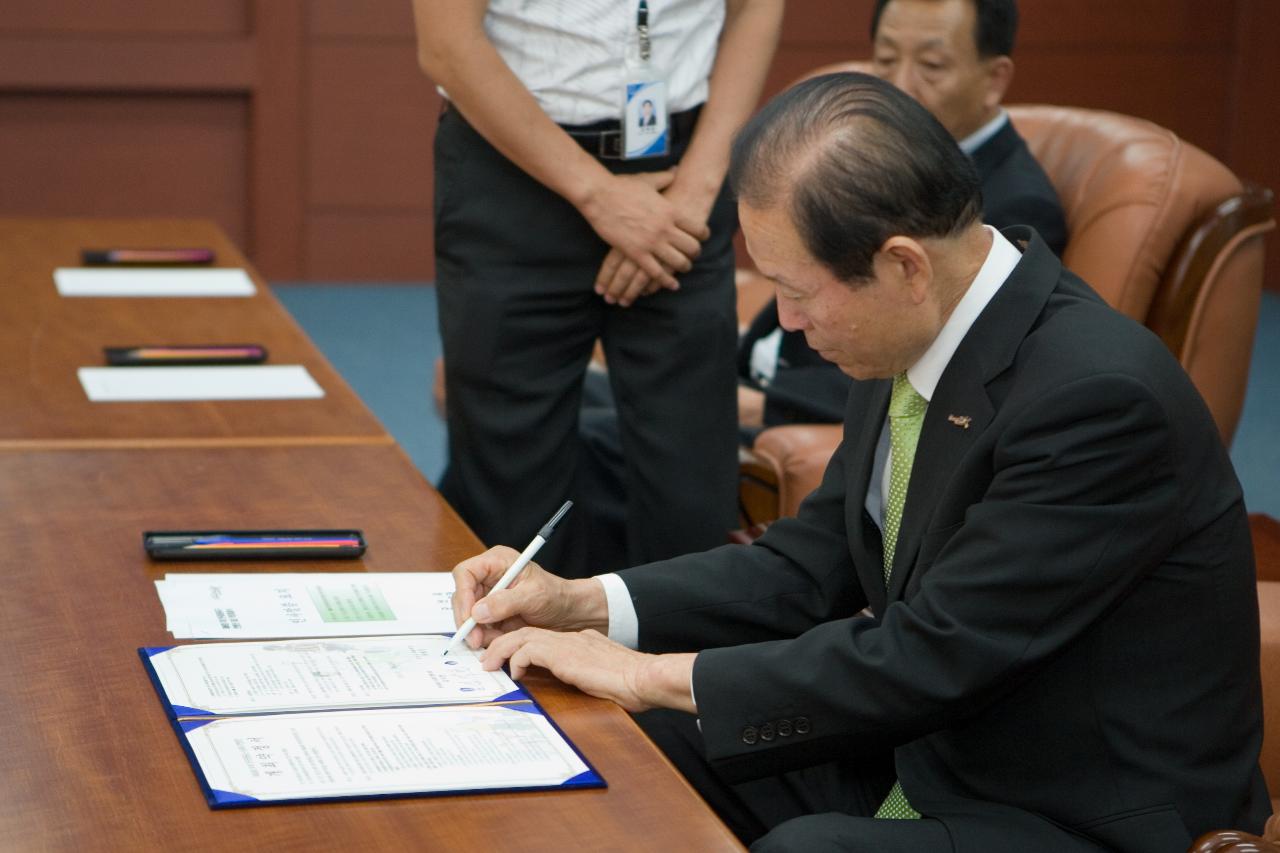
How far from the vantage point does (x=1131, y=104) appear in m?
7.30

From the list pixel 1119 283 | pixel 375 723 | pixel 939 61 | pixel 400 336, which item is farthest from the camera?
pixel 400 336

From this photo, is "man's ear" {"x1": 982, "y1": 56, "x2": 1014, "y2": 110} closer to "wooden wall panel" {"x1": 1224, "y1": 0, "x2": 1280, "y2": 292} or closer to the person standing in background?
the person standing in background

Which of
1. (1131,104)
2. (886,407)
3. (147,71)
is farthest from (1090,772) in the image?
(1131,104)

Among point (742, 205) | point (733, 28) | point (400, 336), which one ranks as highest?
point (733, 28)

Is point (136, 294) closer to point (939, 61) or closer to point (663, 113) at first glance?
point (663, 113)

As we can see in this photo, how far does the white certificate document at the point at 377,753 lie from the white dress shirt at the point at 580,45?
132 cm

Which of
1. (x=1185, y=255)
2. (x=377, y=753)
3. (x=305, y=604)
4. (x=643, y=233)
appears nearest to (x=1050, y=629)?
(x=377, y=753)

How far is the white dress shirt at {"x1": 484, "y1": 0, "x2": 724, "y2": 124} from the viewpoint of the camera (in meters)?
2.51

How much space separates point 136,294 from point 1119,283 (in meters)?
1.75

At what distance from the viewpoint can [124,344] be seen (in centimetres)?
274

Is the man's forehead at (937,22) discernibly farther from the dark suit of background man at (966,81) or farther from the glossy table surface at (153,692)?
the glossy table surface at (153,692)

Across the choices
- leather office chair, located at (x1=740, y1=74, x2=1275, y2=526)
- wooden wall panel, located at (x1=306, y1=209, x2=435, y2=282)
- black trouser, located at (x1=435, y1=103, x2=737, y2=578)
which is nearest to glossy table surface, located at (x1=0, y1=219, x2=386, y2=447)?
black trouser, located at (x1=435, y1=103, x2=737, y2=578)

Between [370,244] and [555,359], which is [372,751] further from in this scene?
[370,244]

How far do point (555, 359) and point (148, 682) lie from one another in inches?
48.4
